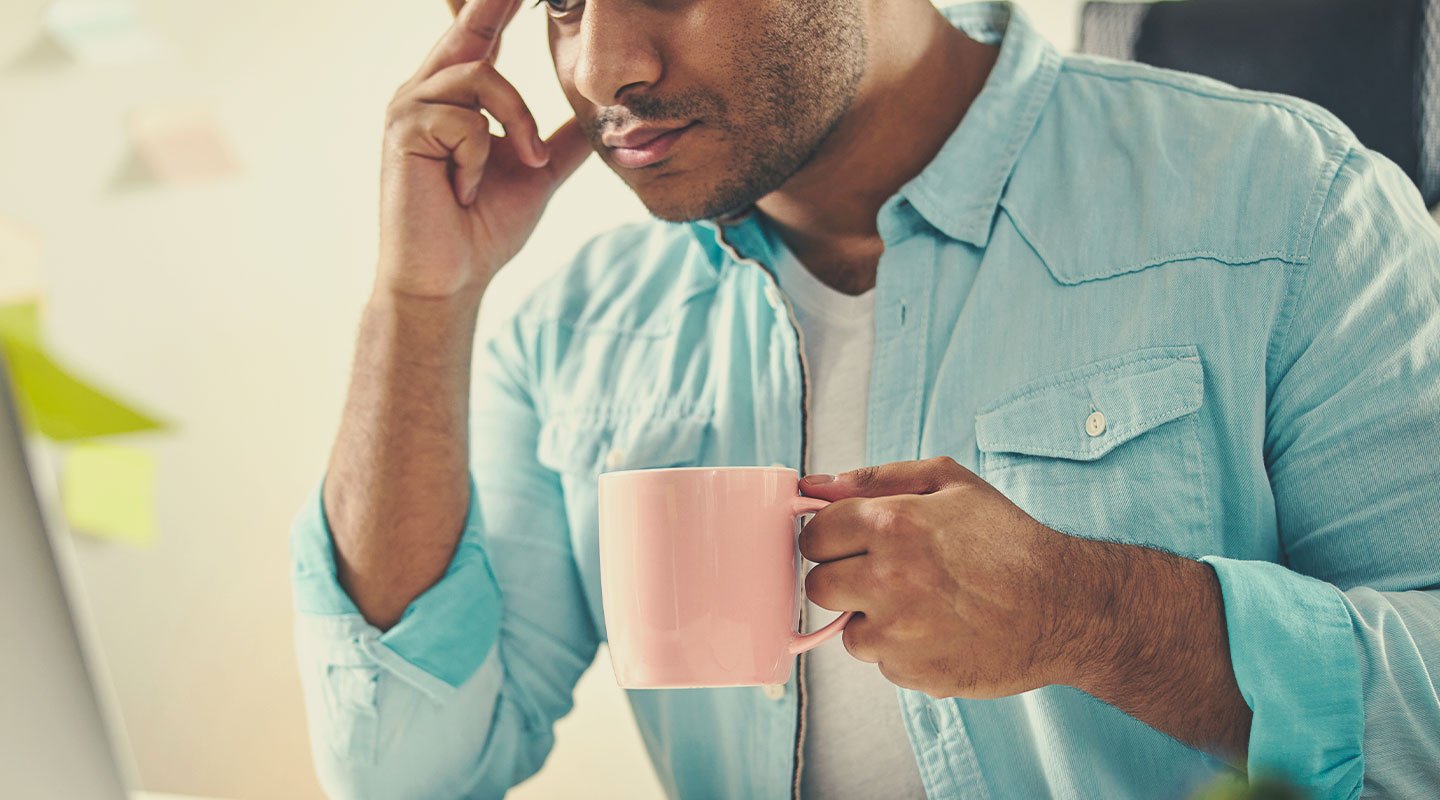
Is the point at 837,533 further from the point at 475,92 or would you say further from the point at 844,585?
the point at 475,92

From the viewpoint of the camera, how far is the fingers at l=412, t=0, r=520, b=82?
3.60ft

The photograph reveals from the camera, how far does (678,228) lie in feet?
4.19

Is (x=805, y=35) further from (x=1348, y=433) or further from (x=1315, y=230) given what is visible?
(x=1348, y=433)

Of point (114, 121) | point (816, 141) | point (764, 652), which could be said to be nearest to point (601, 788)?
point (816, 141)

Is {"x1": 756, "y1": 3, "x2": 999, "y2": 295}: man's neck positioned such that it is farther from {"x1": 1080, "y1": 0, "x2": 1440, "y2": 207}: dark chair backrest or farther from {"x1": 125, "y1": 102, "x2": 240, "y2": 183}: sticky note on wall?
{"x1": 125, "y1": 102, "x2": 240, "y2": 183}: sticky note on wall

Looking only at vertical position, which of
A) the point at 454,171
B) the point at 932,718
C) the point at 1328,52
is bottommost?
the point at 932,718

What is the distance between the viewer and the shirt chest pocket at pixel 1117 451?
33.6 inches

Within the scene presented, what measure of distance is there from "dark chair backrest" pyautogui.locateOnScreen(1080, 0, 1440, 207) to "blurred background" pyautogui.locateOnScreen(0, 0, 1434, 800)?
1.11 m

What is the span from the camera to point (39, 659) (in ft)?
1.11

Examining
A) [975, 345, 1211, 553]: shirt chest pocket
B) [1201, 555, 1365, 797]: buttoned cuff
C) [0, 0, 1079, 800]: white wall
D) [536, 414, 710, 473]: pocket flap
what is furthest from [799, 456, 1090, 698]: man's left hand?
[0, 0, 1079, 800]: white wall

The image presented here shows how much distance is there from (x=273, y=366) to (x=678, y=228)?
1.04 m

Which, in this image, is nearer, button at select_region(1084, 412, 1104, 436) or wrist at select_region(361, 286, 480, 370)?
button at select_region(1084, 412, 1104, 436)

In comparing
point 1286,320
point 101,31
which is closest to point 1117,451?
point 1286,320

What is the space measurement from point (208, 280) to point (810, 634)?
66.1 inches
